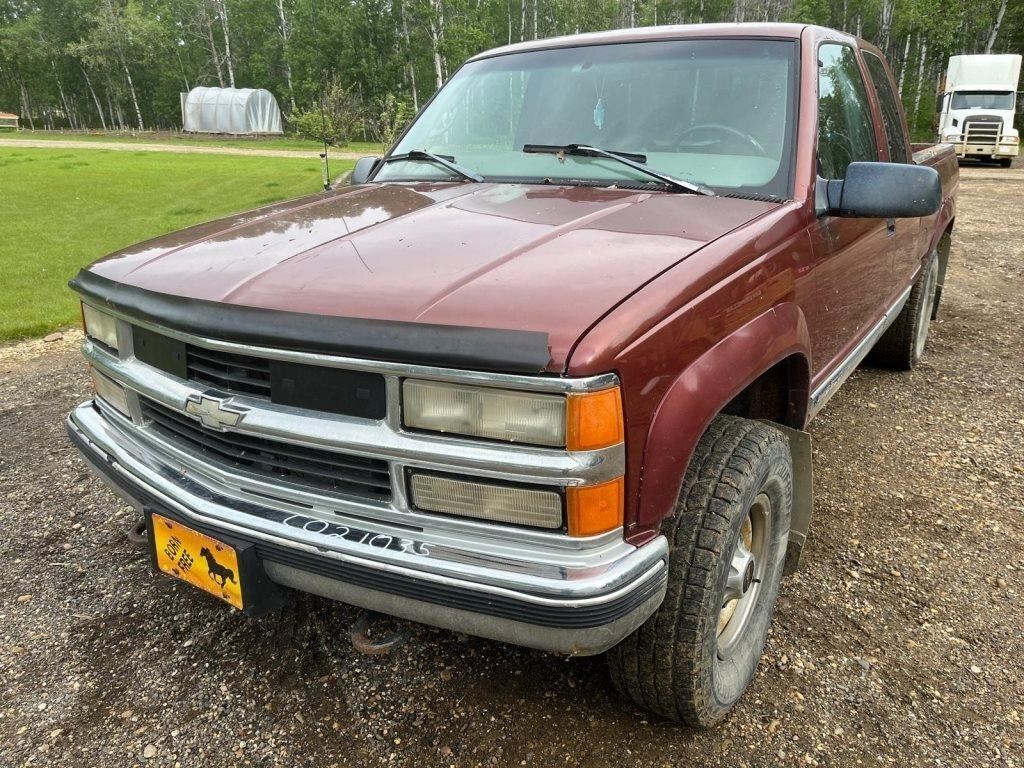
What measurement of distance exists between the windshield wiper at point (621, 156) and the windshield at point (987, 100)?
24278 mm

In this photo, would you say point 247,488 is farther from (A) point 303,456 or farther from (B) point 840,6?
(B) point 840,6

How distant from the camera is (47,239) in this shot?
33.4ft

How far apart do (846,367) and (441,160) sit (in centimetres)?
186

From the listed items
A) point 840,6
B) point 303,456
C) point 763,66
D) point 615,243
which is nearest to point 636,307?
point 615,243

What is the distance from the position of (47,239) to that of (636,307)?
10.9 m

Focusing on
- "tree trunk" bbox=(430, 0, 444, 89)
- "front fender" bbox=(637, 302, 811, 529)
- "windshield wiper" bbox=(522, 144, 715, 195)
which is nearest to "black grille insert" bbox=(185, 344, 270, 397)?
"front fender" bbox=(637, 302, 811, 529)

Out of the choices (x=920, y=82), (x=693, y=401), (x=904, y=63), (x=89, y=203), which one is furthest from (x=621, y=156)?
(x=904, y=63)

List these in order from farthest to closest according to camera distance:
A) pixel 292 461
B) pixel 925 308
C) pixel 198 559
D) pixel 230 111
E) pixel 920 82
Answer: pixel 230 111
pixel 920 82
pixel 925 308
pixel 198 559
pixel 292 461

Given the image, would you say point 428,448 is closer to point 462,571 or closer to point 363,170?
point 462,571

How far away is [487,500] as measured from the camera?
1.58m

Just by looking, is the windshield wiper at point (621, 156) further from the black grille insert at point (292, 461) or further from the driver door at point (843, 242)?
the black grille insert at point (292, 461)

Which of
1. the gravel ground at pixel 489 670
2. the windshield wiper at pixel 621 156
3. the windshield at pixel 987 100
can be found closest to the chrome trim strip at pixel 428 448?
the gravel ground at pixel 489 670

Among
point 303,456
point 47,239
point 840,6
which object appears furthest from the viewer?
point 840,6

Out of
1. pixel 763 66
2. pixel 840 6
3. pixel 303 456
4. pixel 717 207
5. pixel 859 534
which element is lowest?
pixel 859 534
